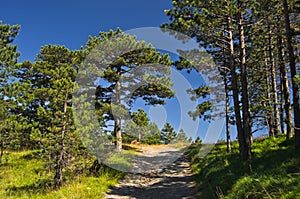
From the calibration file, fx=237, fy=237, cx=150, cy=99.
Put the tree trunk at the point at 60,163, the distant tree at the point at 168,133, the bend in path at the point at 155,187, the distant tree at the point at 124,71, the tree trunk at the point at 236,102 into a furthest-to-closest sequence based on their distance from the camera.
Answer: the distant tree at the point at 168,133 < the distant tree at the point at 124,71 < the tree trunk at the point at 236,102 < the tree trunk at the point at 60,163 < the bend in path at the point at 155,187

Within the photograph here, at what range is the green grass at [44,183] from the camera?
916 cm

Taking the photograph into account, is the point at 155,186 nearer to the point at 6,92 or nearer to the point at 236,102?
the point at 236,102

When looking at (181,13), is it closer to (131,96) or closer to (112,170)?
(112,170)

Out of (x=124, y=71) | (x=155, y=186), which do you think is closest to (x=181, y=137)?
(x=124, y=71)

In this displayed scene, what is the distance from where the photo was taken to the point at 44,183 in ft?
36.3

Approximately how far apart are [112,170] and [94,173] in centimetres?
126

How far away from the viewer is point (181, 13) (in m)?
11.7

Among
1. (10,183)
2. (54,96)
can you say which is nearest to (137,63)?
(54,96)

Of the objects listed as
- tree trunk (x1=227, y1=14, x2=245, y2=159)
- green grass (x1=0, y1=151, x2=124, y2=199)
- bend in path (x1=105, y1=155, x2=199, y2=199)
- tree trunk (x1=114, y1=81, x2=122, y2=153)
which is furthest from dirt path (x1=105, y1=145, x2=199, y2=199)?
tree trunk (x1=114, y1=81, x2=122, y2=153)

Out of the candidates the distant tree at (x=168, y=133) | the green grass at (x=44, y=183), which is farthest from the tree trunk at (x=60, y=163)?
the distant tree at (x=168, y=133)

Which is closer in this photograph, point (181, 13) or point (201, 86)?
point (181, 13)

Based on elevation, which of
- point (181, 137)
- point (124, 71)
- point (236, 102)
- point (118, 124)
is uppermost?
point (124, 71)

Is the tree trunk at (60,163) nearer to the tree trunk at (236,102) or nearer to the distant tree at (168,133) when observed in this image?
the tree trunk at (236,102)

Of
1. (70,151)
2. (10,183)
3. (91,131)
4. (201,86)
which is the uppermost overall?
(201,86)
